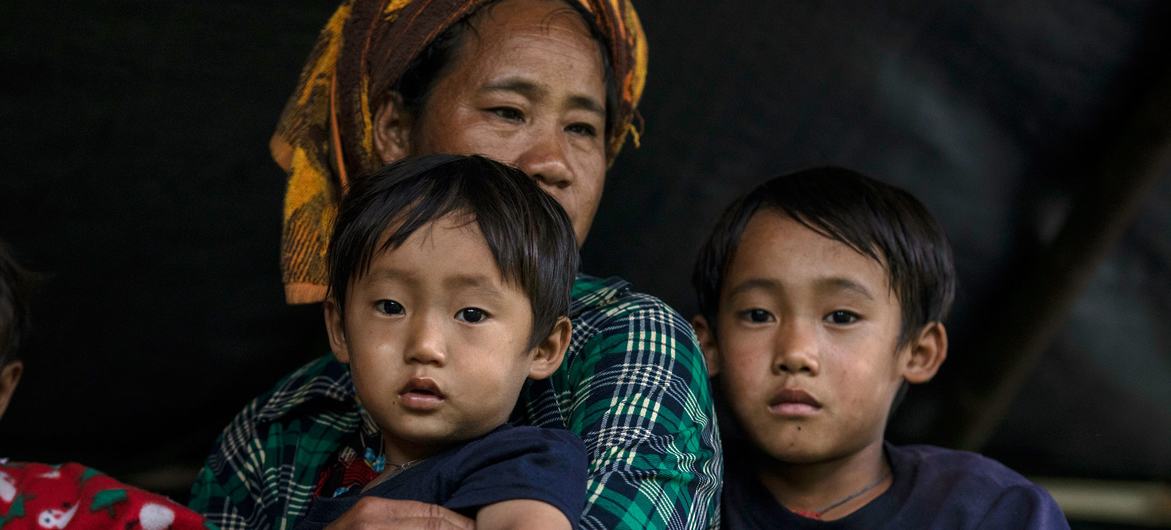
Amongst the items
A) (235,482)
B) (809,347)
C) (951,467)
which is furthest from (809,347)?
(235,482)

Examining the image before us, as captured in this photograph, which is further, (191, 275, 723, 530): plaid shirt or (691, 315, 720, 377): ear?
(691, 315, 720, 377): ear

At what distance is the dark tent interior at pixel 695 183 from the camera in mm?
2992

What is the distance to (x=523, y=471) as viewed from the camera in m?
1.60

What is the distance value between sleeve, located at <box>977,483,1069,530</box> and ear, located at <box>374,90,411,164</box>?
1221mm

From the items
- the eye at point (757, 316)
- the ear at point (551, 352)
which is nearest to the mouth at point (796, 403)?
the eye at point (757, 316)

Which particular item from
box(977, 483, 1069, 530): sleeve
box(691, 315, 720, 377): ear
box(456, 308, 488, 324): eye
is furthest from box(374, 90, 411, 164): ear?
box(977, 483, 1069, 530): sleeve

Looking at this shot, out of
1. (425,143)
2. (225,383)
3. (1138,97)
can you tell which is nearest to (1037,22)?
(1138,97)

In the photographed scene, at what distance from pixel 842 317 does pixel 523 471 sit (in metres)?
0.92

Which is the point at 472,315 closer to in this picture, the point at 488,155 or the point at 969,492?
the point at 488,155

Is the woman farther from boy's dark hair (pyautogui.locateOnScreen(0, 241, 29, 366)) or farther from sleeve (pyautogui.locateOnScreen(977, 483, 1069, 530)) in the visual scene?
sleeve (pyautogui.locateOnScreen(977, 483, 1069, 530))

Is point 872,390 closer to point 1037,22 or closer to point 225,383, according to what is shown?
point 1037,22

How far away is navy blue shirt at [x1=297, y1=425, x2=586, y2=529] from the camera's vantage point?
62.5 inches

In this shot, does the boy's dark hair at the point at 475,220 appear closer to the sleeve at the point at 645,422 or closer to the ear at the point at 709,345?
the sleeve at the point at 645,422

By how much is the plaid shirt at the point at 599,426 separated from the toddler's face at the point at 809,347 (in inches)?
9.2
